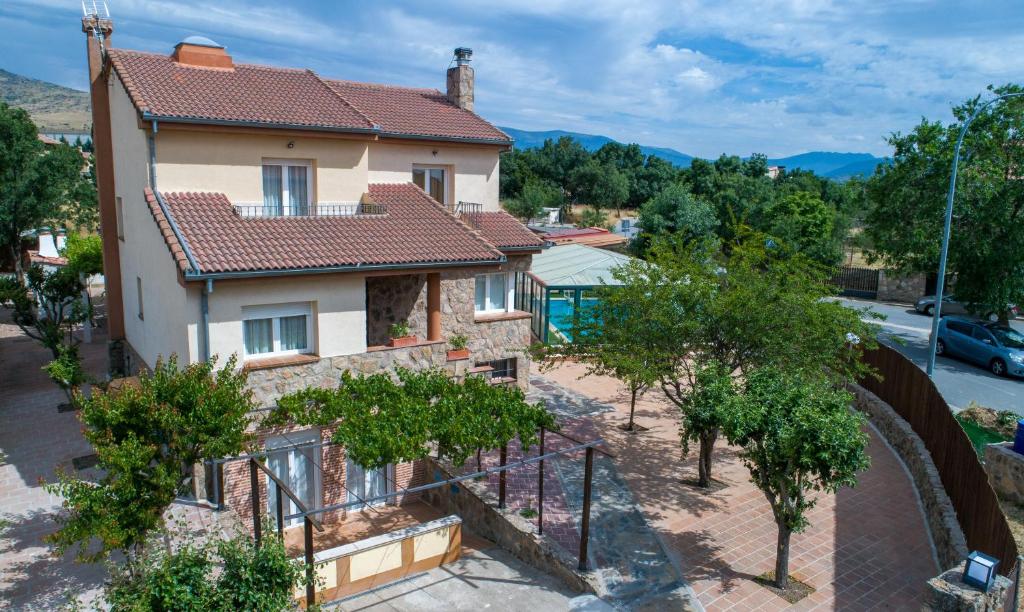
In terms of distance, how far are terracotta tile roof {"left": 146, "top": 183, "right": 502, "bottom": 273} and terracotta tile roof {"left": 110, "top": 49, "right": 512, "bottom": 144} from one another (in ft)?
6.87

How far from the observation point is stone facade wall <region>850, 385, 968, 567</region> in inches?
536

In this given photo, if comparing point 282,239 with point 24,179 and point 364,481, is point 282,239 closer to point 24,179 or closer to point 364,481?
point 364,481

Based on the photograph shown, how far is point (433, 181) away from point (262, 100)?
6665mm

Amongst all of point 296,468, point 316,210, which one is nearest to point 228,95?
point 316,210

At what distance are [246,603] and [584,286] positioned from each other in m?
22.4

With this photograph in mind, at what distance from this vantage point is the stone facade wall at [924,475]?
44.7 ft

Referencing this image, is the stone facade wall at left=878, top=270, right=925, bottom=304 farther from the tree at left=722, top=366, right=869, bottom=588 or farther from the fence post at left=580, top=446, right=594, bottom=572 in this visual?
the fence post at left=580, top=446, right=594, bottom=572

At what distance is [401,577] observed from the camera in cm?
1433

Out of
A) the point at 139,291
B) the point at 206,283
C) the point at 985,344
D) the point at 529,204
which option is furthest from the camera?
the point at 529,204

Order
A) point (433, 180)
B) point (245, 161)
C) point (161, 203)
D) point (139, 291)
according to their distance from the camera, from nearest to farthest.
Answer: point (161, 203) → point (245, 161) → point (139, 291) → point (433, 180)

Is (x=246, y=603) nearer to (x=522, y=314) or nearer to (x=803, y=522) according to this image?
(x=803, y=522)

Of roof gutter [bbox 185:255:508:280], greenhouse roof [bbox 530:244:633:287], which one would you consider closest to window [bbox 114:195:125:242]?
roof gutter [bbox 185:255:508:280]

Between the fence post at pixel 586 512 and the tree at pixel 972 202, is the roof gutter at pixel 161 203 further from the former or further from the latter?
the tree at pixel 972 202

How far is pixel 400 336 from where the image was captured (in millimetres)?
17984
